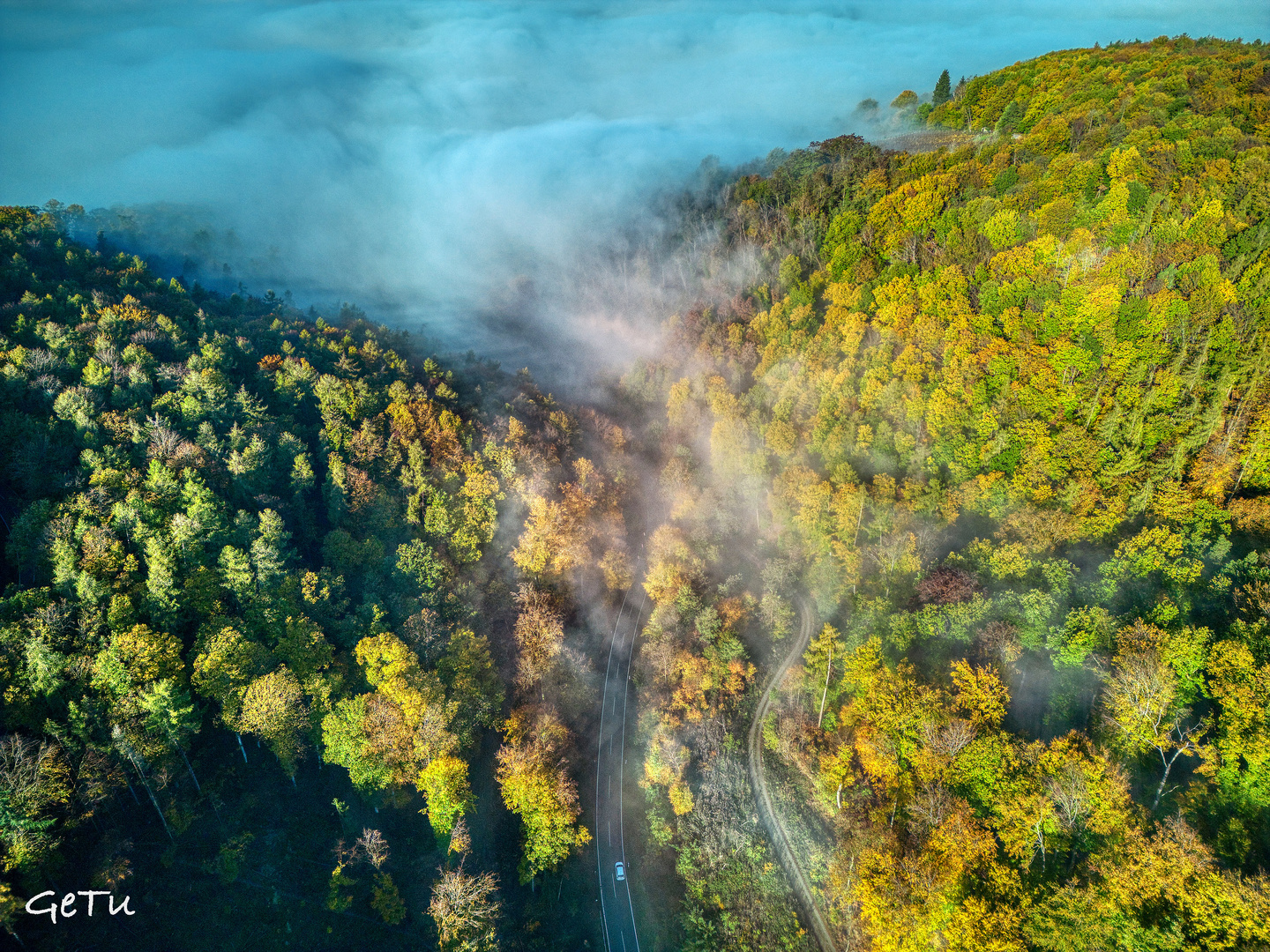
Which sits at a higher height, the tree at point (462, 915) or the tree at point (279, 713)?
the tree at point (279, 713)

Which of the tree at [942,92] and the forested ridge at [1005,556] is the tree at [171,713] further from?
the tree at [942,92]

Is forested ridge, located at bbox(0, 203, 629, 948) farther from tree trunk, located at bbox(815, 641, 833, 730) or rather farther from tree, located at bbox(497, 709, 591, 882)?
tree trunk, located at bbox(815, 641, 833, 730)

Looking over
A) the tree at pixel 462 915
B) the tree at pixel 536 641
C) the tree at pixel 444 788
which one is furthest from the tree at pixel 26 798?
the tree at pixel 536 641

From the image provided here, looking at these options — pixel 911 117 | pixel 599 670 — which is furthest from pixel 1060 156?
pixel 599 670

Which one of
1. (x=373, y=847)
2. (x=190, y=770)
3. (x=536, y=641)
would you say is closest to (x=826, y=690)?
(x=536, y=641)

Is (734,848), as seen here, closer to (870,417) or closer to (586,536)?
(586,536)
